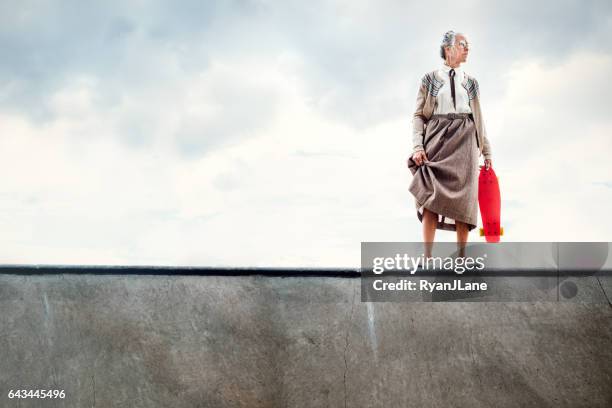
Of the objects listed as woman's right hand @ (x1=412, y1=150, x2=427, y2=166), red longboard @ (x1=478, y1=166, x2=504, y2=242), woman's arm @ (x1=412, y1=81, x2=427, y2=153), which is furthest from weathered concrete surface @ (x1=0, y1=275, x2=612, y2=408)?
woman's arm @ (x1=412, y1=81, x2=427, y2=153)

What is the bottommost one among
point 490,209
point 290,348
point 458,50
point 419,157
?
point 290,348

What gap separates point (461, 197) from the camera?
418 cm

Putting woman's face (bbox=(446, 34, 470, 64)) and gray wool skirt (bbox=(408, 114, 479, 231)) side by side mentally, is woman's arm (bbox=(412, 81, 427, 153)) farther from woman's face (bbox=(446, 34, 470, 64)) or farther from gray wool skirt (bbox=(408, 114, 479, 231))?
woman's face (bbox=(446, 34, 470, 64))

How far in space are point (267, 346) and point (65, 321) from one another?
1.53 meters

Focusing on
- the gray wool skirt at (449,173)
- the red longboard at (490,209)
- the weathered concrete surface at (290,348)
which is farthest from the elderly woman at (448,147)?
the weathered concrete surface at (290,348)

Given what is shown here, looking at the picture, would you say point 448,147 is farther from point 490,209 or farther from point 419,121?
point 490,209

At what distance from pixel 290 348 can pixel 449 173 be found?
6.10 feet

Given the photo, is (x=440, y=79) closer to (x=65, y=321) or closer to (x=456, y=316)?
(x=456, y=316)

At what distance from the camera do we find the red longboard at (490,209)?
14.1 feet

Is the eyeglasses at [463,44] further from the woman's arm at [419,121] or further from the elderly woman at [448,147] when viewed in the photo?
the woman's arm at [419,121]

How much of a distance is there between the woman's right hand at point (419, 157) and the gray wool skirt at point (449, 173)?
0.03m

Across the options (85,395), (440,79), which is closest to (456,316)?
(440,79)

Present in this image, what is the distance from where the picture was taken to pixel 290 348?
12.1 feet

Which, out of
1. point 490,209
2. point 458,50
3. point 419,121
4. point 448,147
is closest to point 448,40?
point 458,50
